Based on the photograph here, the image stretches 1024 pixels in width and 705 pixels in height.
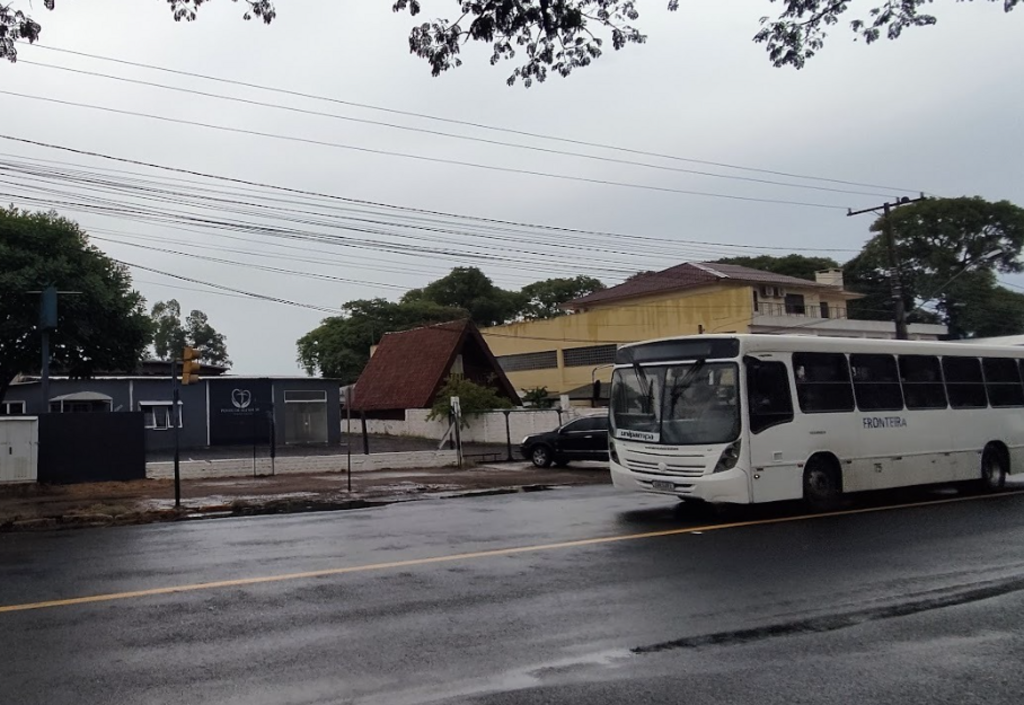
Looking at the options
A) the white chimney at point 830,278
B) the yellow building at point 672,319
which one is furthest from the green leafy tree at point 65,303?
the white chimney at point 830,278

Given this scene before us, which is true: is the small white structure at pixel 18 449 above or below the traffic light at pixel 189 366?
below

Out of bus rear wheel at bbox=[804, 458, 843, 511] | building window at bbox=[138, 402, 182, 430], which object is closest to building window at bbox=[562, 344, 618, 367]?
building window at bbox=[138, 402, 182, 430]

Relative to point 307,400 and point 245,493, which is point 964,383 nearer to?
point 245,493

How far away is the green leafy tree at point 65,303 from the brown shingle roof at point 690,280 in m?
27.8

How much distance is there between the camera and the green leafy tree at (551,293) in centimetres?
7762

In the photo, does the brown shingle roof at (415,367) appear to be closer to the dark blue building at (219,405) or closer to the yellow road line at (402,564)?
the dark blue building at (219,405)

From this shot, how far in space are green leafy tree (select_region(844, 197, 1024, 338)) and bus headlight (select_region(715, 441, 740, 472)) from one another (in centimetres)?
5208

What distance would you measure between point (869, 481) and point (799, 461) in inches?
74.1

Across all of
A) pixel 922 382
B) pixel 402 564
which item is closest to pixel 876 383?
pixel 922 382

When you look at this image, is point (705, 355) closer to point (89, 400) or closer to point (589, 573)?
point (589, 573)

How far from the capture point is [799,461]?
13.5 m

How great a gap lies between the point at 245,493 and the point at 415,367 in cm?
2636

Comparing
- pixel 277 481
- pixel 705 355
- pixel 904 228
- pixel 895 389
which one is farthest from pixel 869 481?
pixel 904 228

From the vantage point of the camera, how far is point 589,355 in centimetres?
5312
